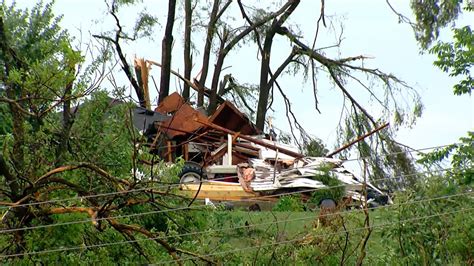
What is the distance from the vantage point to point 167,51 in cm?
2877

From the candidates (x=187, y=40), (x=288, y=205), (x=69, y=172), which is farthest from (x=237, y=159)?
(x=69, y=172)

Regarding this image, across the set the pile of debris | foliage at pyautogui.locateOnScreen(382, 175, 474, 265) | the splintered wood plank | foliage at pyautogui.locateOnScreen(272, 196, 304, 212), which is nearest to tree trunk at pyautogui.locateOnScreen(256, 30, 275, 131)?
the pile of debris

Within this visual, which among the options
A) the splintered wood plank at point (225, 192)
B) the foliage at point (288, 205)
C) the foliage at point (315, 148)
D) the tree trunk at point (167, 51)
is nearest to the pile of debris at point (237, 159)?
the splintered wood plank at point (225, 192)

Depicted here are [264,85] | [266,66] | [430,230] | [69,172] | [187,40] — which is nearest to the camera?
[69,172]

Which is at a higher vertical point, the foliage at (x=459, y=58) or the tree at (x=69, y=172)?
the foliage at (x=459, y=58)

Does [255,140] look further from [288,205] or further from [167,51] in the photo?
[167,51]

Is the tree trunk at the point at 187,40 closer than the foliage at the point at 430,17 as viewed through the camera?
No

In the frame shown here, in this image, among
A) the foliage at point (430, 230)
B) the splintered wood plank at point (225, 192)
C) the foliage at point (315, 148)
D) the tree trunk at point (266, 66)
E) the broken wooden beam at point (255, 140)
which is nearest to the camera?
the foliage at point (430, 230)

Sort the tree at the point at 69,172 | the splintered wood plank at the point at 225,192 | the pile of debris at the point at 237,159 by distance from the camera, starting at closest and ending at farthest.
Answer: the tree at the point at 69,172
the splintered wood plank at the point at 225,192
the pile of debris at the point at 237,159

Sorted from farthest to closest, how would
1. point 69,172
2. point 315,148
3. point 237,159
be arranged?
point 315,148, point 237,159, point 69,172

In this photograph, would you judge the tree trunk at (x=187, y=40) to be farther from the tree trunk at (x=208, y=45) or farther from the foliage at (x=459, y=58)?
the foliage at (x=459, y=58)

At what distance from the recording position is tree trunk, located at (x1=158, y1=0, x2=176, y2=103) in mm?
28531

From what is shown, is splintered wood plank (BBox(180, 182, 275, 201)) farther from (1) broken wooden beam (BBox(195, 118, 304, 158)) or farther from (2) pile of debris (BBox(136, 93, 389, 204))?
(1) broken wooden beam (BBox(195, 118, 304, 158))

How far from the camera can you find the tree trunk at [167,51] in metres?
28.5
